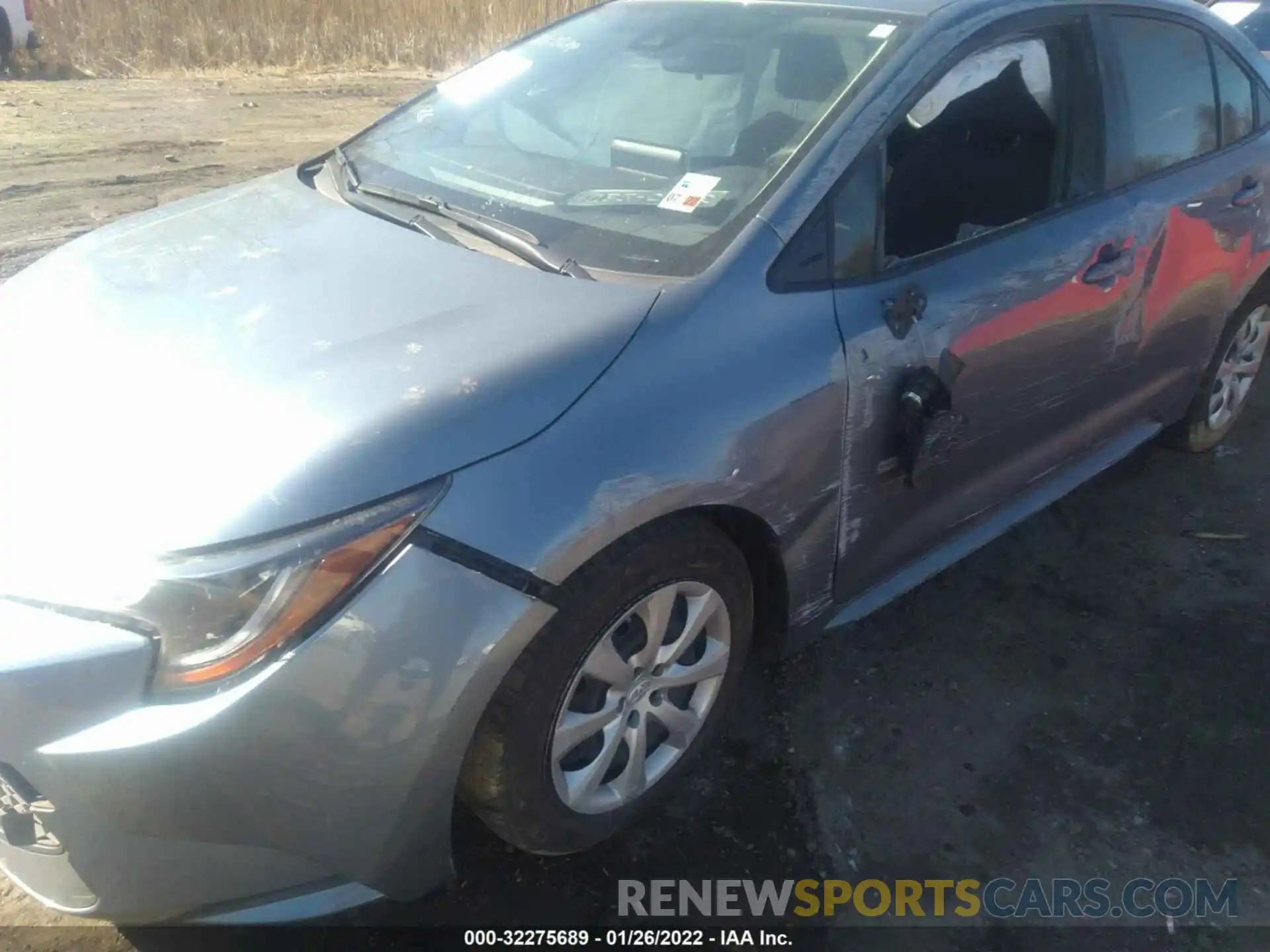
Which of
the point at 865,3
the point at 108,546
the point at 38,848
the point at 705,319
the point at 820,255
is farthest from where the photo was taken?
the point at 865,3

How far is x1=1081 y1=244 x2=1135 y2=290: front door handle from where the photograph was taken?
110 inches

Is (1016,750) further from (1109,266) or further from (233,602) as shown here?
(233,602)

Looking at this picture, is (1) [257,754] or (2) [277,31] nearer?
(1) [257,754]

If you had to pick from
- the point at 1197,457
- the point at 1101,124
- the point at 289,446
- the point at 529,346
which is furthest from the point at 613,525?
the point at 1197,457

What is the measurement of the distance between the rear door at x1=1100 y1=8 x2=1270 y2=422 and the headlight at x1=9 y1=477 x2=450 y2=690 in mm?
2425

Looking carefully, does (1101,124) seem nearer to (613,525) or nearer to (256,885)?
(613,525)

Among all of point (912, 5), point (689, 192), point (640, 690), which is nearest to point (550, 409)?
point (640, 690)

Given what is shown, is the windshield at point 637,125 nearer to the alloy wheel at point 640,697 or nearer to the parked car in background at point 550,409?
the parked car in background at point 550,409

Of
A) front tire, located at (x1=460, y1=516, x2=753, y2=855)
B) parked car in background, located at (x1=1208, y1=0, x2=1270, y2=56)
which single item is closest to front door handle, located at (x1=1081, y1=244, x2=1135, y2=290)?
front tire, located at (x1=460, y1=516, x2=753, y2=855)

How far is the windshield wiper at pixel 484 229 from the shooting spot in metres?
2.21

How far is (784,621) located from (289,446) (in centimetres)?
121

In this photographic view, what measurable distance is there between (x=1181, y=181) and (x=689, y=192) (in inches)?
67.9

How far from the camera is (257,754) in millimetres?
1609

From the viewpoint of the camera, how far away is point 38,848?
5.71ft
